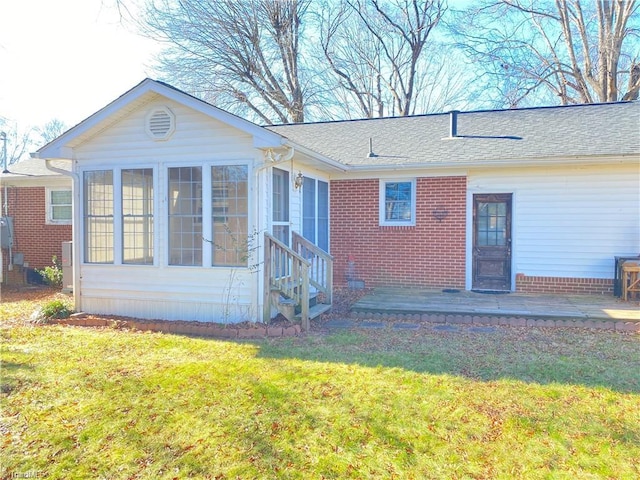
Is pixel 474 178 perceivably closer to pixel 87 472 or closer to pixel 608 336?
pixel 608 336

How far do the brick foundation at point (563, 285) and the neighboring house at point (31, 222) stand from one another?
11.3 m

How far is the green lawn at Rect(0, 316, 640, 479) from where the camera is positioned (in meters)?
3.06

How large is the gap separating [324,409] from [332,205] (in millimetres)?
6844

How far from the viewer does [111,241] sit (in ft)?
24.7

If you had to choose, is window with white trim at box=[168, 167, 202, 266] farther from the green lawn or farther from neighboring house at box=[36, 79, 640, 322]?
the green lawn

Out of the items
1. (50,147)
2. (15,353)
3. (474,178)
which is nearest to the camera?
(15,353)

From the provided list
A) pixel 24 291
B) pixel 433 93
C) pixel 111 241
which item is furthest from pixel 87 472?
pixel 433 93

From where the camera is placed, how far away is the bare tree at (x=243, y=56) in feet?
62.9

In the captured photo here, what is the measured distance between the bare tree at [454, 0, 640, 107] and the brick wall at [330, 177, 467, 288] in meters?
12.1

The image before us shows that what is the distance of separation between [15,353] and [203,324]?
236 cm

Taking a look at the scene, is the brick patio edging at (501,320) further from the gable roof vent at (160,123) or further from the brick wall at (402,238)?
the gable roof vent at (160,123)

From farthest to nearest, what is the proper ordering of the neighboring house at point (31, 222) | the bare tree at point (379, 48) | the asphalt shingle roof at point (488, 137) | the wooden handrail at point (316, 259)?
1. the bare tree at point (379, 48)
2. the neighboring house at point (31, 222)
3. the asphalt shingle roof at point (488, 137)
4. the wooden handrail at point (316, 259)

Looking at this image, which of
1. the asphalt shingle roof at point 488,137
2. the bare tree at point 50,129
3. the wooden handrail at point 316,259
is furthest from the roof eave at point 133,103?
the bare tree at point 50,129

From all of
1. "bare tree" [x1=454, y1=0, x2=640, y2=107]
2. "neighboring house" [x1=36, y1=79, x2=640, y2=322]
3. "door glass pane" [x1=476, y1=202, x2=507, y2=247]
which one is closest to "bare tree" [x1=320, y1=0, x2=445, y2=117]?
"bare tree" [x1=454, y1=0, x2=640, y2=107]
